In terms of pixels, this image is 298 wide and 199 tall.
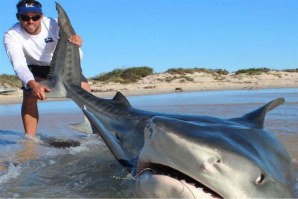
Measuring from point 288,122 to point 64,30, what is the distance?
10.1 ft

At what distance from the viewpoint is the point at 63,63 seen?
15.1 ft

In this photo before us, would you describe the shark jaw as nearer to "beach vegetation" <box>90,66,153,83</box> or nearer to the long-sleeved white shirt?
the long-sleeved white shirt

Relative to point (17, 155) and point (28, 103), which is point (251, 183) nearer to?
point (17, 155)

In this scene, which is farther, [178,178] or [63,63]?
[63,63]

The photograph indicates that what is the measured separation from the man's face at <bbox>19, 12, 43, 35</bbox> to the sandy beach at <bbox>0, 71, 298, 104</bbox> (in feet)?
35.2

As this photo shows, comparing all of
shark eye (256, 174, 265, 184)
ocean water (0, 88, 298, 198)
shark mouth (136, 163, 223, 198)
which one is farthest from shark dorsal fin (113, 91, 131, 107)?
shark eye (256, 174, 265, 184)

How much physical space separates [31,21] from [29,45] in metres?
0.29

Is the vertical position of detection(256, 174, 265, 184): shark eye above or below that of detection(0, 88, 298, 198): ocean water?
above

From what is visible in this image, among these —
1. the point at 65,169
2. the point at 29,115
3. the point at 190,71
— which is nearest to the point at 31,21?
the point at 29,115

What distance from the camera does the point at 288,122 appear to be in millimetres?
5887

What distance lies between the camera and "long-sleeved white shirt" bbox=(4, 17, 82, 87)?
5.02 metres

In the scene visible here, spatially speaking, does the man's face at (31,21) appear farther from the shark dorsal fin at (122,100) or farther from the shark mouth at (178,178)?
the shark mouth at (178,178)

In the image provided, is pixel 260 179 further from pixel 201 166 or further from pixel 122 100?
pixel 122 100

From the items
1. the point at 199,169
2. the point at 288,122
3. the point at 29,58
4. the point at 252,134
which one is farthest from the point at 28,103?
the point at 199,169
